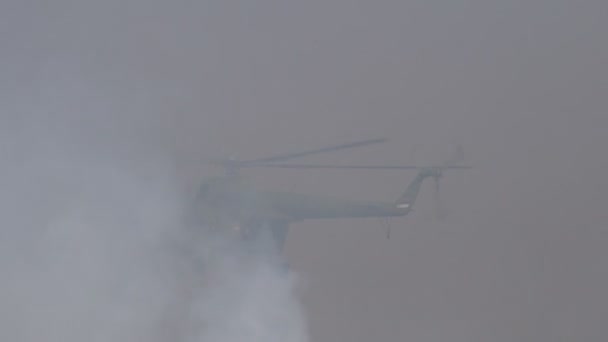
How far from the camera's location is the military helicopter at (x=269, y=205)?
10.8 meters

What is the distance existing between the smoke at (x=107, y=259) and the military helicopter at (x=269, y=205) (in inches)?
9.5

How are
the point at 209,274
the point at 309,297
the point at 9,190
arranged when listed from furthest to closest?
the point at 309,297, the point at 209,274, the point at 9,190

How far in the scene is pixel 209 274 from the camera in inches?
423

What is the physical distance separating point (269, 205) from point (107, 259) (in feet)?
6.11

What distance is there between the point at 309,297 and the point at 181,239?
1681mm

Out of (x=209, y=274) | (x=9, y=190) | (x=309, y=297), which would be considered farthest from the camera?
(x=309, y=297)

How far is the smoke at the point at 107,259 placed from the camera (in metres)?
10.1

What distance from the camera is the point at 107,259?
33.7ft

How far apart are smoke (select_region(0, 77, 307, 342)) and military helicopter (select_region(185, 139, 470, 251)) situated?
0.79 feet

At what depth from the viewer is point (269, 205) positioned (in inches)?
441

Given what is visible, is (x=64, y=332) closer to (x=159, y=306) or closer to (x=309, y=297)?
(x=159, y=306)

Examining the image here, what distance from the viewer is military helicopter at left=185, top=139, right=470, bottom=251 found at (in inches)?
425

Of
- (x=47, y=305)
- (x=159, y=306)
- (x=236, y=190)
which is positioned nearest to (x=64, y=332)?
(x=47, y=305)

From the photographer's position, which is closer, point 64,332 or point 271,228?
point 64,332
